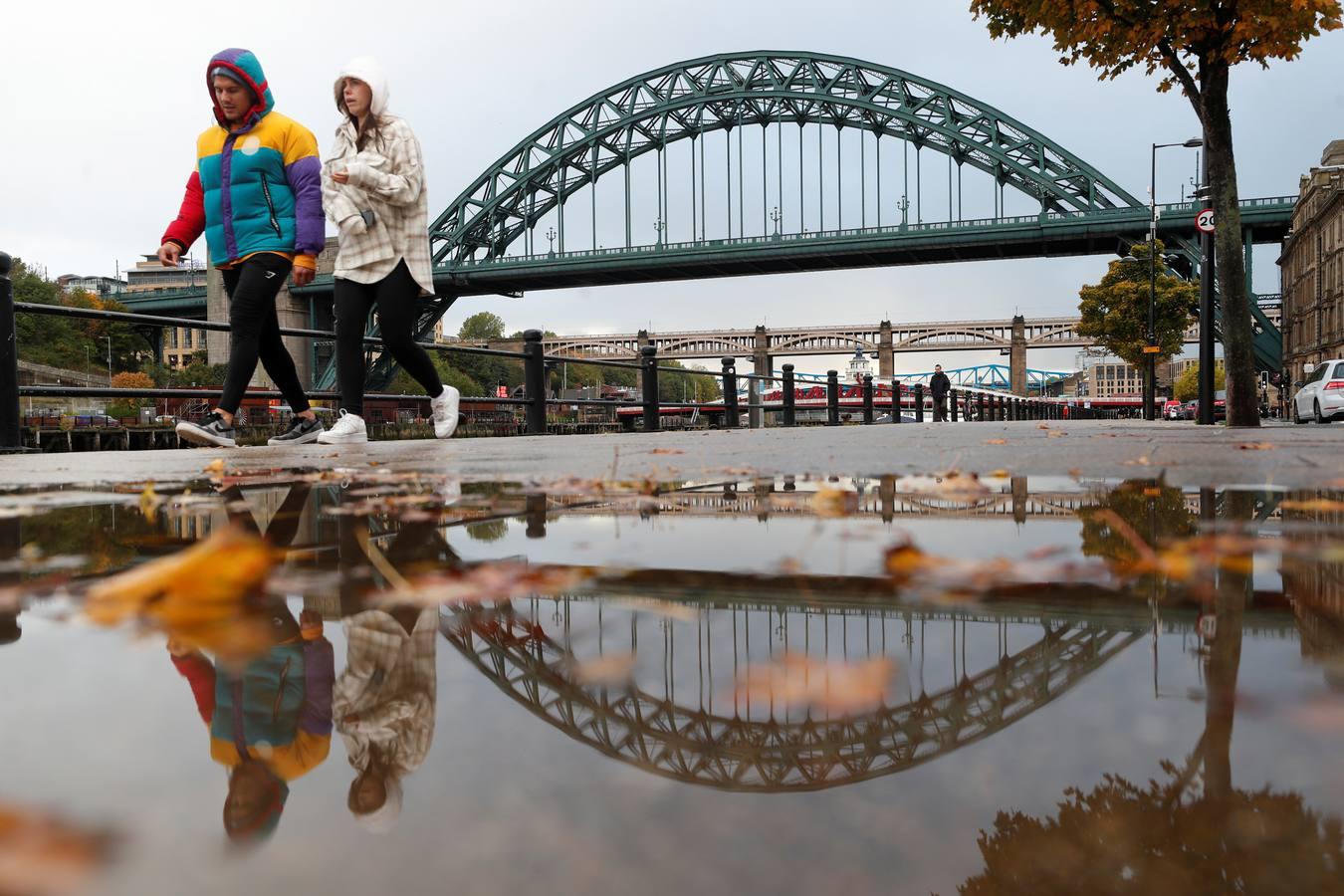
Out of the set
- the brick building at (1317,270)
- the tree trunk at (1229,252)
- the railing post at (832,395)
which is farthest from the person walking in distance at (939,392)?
the brick building at (1317,270)

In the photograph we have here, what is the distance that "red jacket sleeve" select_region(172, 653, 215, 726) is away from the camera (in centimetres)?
56

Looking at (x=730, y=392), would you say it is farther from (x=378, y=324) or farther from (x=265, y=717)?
(x=265, y=717)

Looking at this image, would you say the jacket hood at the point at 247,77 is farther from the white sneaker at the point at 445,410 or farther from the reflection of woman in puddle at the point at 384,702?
the reflection of woman in puddle at the point at 384,702

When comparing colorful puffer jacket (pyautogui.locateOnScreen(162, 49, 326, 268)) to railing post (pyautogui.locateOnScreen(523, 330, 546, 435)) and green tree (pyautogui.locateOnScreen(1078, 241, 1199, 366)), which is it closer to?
railing post (pyautogui.locateOnScreen(523, 330, 546, 435))

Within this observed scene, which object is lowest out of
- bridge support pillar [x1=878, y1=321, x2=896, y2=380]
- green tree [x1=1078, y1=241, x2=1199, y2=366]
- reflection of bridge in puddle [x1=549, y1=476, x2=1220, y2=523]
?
reflection of bridge in puddle [x1=549, y1=476, x2=1220, y2=523]

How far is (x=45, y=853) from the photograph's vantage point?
1.29ft

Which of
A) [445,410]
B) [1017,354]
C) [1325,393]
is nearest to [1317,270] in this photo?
[1325,393]

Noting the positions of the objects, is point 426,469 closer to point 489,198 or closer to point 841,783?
point 841,783

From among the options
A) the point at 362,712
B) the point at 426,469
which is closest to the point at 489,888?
the point at 362,712

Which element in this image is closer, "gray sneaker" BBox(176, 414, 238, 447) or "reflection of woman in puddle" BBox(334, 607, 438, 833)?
"reflection of woman in puddle" BBox(334, 607, 438, 833)

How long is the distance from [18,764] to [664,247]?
41931 millimetres

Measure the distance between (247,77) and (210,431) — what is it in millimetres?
1623

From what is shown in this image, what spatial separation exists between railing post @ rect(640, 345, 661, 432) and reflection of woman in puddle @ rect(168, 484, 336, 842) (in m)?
8.21

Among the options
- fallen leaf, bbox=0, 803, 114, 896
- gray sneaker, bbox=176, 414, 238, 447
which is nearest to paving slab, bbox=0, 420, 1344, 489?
gray sneaker, bbox=176, 414, 238, 447
